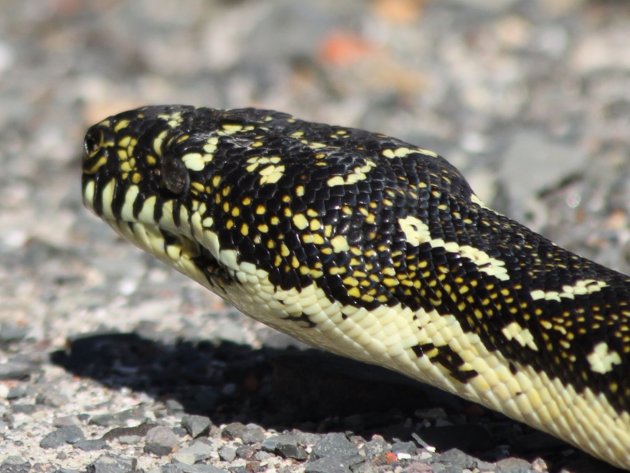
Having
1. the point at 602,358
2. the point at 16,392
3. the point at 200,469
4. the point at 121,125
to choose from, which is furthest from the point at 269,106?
the point at 602,358

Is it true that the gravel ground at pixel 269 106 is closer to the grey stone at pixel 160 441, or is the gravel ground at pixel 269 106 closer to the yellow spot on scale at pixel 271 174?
the grey stone at pixel 160 441

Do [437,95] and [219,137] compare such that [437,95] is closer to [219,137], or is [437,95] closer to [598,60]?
[598,60]

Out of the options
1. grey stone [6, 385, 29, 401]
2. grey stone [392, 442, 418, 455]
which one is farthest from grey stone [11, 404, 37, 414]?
grey stone [392, 442, 418, 455]

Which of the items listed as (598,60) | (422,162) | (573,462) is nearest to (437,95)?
(598,60)

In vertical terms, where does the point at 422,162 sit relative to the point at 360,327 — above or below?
above

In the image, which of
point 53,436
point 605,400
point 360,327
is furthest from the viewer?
point 53,436

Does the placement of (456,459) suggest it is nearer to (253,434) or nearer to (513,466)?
(513,466)

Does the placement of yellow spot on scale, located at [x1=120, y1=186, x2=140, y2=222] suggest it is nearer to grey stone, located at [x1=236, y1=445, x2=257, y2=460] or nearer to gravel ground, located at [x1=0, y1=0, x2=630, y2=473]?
gravel ground, located at [x1=0, y1=0, x2=630, y2=473]
